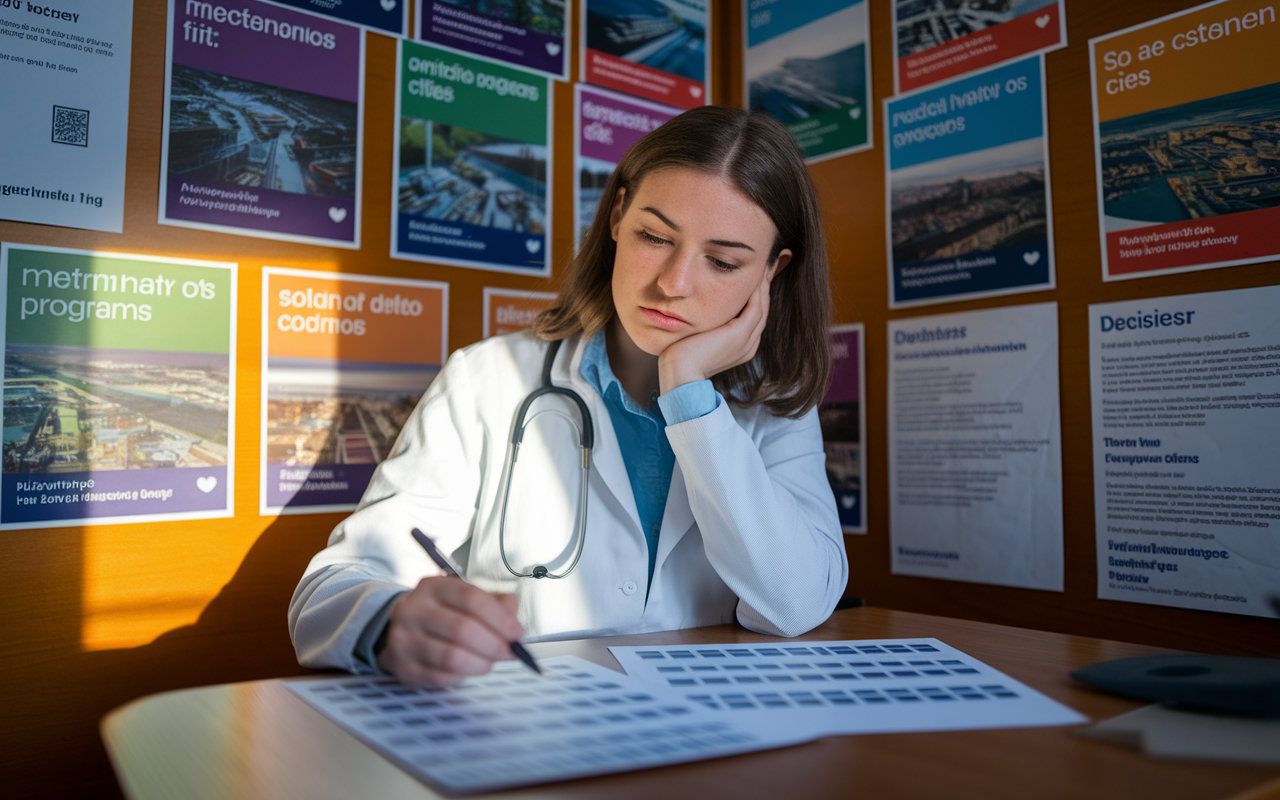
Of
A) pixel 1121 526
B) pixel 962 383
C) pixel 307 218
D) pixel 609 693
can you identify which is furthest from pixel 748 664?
pixel 307 218

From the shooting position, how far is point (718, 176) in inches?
49.0

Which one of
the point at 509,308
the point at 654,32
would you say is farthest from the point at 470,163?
the point at 654,32

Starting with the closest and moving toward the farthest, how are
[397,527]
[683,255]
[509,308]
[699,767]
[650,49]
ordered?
[699,767], [397,527], [683,255], [509,308], [650,49]

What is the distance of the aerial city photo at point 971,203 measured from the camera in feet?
5.22

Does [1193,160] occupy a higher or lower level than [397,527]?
higher

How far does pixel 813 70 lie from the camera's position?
2031 millimetres

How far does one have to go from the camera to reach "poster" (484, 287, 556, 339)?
1786 millimetres

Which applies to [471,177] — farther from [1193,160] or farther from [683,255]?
[1193,160]

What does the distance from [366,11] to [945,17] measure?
1.21 metres

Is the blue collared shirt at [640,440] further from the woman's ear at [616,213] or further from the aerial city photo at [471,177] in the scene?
the aerial city photo at [471,177]

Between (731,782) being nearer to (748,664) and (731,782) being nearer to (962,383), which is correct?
(748,664)

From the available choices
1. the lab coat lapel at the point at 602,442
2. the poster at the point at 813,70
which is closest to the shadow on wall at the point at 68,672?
the lab coat lapel at the point at 602,442

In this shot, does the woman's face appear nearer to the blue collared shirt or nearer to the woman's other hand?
the blue collared shirt

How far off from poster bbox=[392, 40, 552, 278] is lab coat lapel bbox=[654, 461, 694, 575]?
A: 776 millimetres
